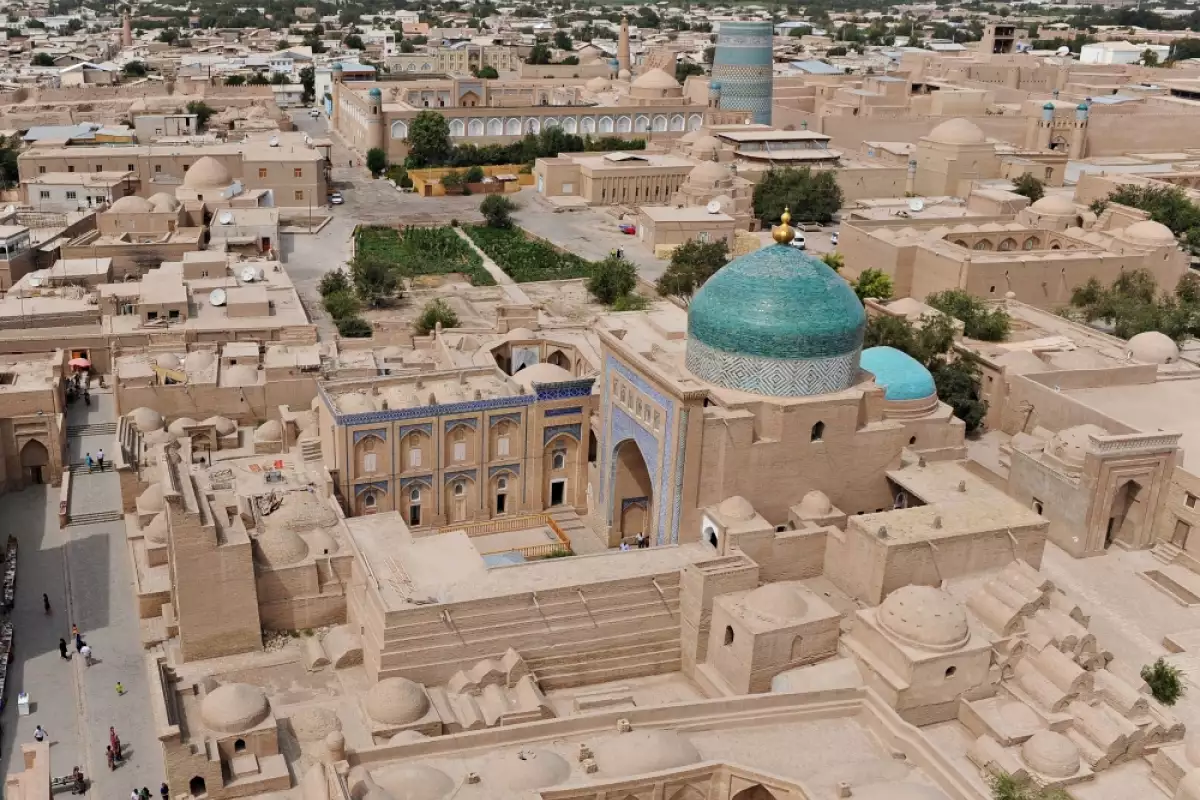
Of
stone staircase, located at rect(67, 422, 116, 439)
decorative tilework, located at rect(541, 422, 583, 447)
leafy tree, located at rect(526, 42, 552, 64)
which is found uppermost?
leafy tree, located at rect(526, 42, 552, 64)

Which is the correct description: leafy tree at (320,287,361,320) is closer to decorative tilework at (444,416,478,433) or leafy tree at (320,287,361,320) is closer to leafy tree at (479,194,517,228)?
leafy tree at (479,194,517,228)

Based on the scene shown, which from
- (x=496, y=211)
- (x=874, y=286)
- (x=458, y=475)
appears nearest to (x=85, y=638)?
(x=458, y=475)

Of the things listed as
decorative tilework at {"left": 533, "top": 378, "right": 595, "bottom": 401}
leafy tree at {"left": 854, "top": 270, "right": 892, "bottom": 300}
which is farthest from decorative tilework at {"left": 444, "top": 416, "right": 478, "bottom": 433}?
leafy tree at {"left": 854, "top": 270, "right": 892, "bottom": 300}

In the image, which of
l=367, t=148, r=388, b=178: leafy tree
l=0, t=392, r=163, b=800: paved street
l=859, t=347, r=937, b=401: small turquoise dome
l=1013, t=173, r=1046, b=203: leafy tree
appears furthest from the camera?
l=367, t=148, r=388, b=178: leafy tree

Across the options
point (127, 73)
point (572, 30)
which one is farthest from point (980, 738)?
point (572, 30)

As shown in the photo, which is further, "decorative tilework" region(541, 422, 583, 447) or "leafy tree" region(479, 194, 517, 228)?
"leafy tree" region(479, 194, 517, 228)

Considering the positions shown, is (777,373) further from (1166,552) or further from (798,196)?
(798,196)

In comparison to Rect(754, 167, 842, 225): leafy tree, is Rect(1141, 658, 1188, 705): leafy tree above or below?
below

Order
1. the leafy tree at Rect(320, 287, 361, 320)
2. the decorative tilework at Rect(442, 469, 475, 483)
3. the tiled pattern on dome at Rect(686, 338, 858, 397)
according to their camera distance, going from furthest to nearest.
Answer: the leafy tree at Rect(320, 287, 361, 320) < the decorative tilework at Rect(442, 469, 475, 483) < the tiled pattern on dome at Rect(686, 338, 858, 397)

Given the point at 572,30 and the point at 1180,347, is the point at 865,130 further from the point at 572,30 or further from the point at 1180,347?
the point at 572,30
